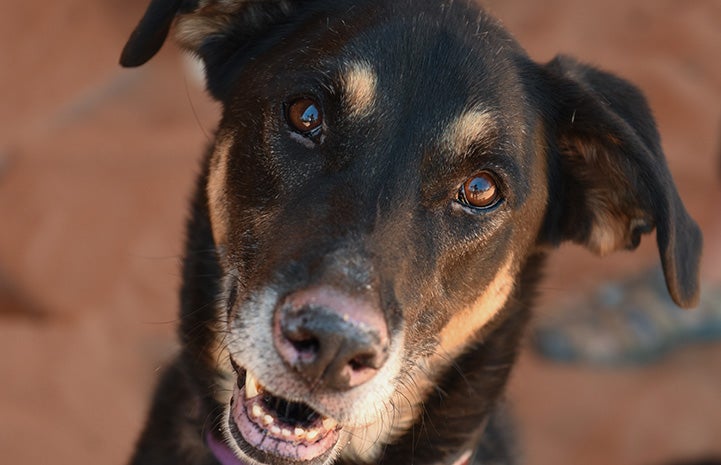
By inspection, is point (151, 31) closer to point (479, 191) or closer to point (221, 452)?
point (479, 191)

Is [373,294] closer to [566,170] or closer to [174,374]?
[566,170]

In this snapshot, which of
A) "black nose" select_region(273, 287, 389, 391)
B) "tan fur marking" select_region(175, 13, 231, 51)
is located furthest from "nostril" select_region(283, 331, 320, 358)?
"tan fur marking" select_region(175, 13, 231, 51)

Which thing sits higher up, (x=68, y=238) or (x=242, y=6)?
(x=242, y=6)

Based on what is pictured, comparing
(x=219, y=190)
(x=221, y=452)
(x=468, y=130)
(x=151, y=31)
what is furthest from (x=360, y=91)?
(x=221, y=452)

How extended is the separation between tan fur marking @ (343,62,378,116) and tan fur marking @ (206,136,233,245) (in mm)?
533

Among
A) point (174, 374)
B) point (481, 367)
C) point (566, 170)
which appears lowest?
point (174, 374)

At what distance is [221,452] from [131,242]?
114 inches

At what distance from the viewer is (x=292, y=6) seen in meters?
3.40

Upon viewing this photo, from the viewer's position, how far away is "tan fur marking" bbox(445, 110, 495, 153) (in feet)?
9.70

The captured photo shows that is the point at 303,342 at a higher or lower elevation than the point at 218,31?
lower

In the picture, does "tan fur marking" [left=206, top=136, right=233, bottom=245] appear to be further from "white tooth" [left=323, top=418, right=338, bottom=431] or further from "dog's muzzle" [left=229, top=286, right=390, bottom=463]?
"white tooth" [left=323, top=418, right=338, bottom=431]

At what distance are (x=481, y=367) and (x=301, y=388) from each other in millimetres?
1029

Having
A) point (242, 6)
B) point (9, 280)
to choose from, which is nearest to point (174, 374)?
point (242, 6)

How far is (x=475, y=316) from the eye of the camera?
3373 mm
